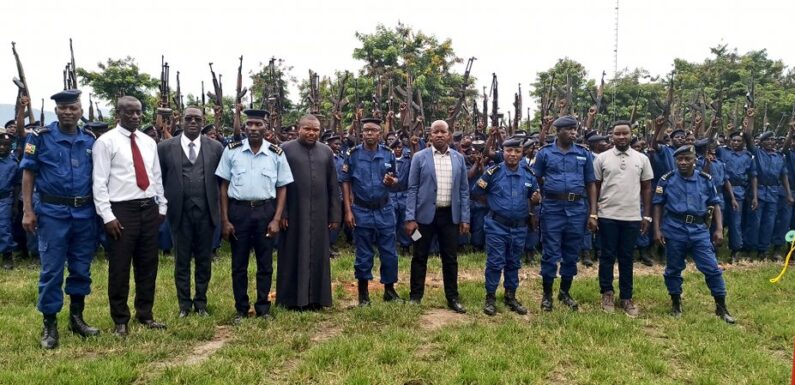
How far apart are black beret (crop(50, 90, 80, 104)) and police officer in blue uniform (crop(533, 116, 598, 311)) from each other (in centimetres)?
432

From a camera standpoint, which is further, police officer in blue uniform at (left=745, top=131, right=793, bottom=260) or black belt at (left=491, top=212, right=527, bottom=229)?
police officer in blue uniform at (left=745, top=131, right=793, bottom=260)

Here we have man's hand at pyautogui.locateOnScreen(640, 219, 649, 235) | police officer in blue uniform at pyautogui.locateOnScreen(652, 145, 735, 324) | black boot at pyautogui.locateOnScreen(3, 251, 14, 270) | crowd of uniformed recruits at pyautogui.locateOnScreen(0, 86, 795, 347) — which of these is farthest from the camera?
black boot at pyautogui.locateOnScreen(3, 251, 14, 270)

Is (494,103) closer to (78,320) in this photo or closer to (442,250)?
(442,250)

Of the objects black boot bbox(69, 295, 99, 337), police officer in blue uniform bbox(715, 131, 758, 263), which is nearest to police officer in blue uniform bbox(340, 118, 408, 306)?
black boot bbox(69, 295, 99, 337)

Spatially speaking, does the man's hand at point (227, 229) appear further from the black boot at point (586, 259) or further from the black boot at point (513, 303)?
the black boot at point (586, 259)

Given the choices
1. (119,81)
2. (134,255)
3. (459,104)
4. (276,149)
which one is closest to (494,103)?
(459,104)

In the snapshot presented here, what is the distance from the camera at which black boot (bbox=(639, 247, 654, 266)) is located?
8.39m

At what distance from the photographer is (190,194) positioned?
200 inches

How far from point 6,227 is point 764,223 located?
11527 mm

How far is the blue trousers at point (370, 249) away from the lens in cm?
571

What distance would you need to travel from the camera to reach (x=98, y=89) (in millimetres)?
19906

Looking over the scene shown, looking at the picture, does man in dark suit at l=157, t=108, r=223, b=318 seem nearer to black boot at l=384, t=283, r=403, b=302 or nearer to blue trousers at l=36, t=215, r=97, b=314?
blue trousers at l=36, t=215, r=97, b=314

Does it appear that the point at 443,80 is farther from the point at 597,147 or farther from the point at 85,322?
the point at 85,322

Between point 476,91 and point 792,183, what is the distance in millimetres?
14791
